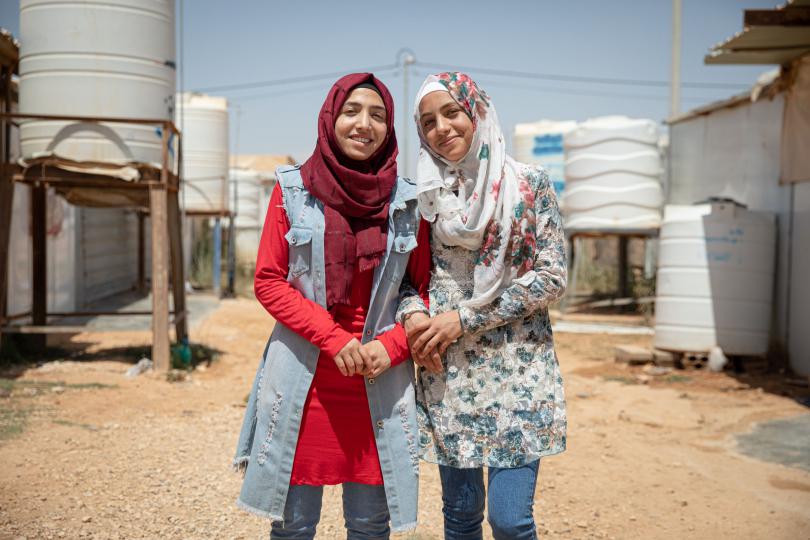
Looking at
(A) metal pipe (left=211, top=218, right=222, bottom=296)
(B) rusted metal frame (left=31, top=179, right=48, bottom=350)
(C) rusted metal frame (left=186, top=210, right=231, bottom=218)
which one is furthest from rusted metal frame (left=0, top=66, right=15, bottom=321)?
(A) metal pipe (left=211, top=218, right=222, bottom=296)

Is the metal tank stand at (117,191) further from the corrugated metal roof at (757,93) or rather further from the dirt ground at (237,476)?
the corrugated metal roof at (757,93)

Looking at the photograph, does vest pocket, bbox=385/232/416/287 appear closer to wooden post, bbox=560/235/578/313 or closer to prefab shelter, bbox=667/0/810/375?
prefab shelter, bbox=667/0/810/375

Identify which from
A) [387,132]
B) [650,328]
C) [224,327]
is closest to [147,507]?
[387,132]

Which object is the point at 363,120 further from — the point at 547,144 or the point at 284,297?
the point at 547,144

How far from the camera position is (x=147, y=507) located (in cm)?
312

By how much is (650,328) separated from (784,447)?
221 inches

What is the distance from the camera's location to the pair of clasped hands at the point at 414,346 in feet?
6.28

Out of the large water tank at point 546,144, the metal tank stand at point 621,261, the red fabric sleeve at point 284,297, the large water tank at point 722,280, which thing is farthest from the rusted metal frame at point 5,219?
the large water tank at point 546,144

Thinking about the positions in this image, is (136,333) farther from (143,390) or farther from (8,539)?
(8,539)

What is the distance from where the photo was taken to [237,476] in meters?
3.62

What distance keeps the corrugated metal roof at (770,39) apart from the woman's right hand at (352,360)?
4598 mm

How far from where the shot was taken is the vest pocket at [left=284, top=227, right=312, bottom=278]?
6.45ft

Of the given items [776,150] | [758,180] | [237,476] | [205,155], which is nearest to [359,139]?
[237,476]

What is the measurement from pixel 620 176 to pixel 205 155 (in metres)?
6.88
